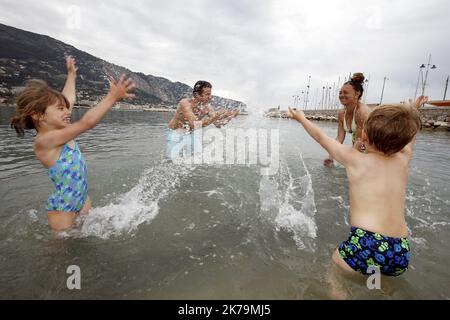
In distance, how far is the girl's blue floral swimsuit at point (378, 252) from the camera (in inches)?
83.5

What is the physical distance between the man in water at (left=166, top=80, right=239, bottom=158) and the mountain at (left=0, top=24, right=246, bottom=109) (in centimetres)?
8418

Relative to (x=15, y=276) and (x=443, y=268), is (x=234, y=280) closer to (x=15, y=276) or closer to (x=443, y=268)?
(x=15, y=276)

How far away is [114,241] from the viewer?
A: 3.15 metres

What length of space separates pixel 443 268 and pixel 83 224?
449 centimetres

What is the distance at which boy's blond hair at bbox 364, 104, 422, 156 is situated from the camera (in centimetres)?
208

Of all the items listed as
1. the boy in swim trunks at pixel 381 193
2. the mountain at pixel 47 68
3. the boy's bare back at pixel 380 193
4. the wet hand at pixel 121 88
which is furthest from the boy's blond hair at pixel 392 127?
the mountain at pixel 47 68

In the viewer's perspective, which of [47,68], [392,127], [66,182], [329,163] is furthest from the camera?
[47,68]

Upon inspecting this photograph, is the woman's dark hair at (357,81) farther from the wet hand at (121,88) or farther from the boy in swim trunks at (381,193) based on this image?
the wet hand at (121,88)

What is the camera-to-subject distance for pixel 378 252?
2121 mm

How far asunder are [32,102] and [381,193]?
11.8ft

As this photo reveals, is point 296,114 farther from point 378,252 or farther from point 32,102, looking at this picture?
point 32,102

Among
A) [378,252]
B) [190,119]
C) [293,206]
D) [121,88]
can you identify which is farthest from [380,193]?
[190,119]

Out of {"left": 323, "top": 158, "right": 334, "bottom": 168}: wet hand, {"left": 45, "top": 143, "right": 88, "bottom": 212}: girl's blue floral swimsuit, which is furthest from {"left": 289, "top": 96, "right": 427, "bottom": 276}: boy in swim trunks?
{"left": 323, "top": 158, "right": 334, "bottom": 168}: wet hand

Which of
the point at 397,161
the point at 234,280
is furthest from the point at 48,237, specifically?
the point at 397,161
